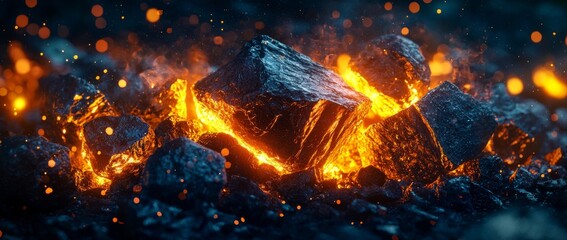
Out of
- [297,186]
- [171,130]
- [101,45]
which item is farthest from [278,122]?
[101,45]

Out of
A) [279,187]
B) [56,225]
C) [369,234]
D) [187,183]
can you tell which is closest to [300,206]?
[279,187]

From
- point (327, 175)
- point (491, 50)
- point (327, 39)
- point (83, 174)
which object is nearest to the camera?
point (83, 174)

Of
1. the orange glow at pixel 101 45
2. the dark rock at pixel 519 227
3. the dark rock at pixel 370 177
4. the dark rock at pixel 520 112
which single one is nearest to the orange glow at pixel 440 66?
the dark rock at pixel 520 112

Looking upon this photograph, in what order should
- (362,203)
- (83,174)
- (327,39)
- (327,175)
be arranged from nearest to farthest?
(362,203)
(83,174)
(327,175)
(327,39)

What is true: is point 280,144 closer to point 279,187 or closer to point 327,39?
point 279,187

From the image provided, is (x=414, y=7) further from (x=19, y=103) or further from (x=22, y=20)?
(x=19, y=103)

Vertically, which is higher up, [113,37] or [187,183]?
[113,37]
